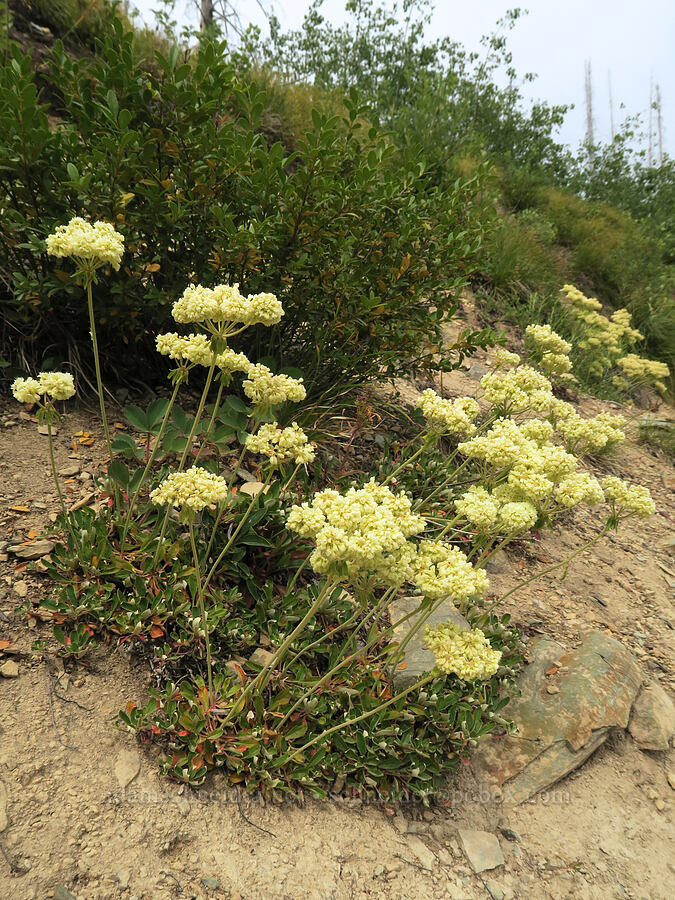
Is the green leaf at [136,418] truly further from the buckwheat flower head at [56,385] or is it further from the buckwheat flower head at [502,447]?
the buckwheat flower head at [502,447]

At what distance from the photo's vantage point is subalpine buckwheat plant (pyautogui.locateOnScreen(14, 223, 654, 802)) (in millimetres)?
1912

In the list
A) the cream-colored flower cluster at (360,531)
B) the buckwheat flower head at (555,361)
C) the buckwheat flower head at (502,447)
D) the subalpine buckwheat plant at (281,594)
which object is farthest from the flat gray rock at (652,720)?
the buckwheat flower head at (555,361)

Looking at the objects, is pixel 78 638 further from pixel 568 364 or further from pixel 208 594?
pixel 568 364

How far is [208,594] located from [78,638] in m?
0.61

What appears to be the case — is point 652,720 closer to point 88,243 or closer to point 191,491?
point 191,491

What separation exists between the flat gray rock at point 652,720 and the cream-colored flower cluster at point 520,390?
1794mm

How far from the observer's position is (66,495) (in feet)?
10.1

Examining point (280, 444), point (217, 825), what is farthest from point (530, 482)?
point (217, 825)

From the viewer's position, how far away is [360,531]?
1.65m

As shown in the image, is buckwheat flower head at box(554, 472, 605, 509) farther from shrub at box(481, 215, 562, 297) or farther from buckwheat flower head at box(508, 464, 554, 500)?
shrub at box(481, 215, 562, 297)

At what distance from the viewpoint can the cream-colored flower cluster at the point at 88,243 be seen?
2170mm

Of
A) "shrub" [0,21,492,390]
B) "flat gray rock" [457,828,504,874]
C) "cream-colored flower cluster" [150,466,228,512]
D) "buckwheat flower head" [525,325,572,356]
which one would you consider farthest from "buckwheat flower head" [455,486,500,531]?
"buckwheat flower head" [525,325,572,356]

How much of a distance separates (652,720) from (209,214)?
402 centimetres

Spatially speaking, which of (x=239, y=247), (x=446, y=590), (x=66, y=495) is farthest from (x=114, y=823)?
(x=239, y=247)
